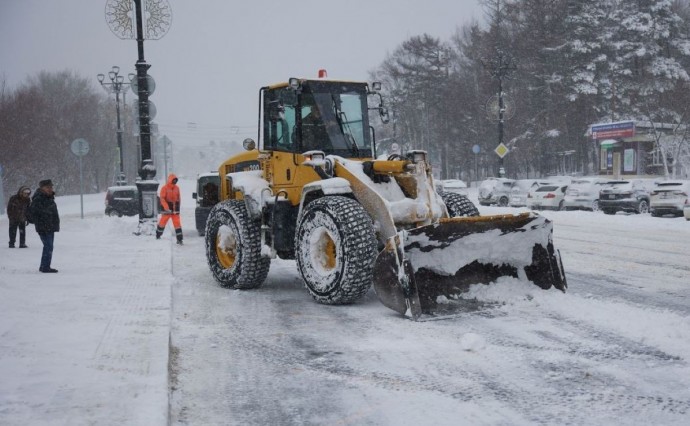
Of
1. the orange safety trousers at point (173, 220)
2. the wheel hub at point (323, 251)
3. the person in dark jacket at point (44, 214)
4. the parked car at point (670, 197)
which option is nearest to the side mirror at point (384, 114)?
the wheel hub at point (323, 251)

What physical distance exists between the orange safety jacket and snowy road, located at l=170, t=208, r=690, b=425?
6637 mm

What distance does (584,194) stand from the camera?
26422 millimetres

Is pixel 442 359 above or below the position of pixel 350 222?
below

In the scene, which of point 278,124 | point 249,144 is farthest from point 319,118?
point 249,144

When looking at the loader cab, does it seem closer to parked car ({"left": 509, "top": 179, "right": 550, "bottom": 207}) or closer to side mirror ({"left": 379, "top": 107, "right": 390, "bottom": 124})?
side mirror ({"left": 379, "top": 107, "right": 390, "bottom": 124})

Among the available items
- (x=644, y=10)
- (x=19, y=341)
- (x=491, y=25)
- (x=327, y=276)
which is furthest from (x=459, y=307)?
(x=491, y=25)

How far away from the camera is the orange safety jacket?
585 inches

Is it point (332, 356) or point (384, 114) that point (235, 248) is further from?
point (332, 356)

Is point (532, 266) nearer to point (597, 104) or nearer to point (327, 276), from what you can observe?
point (327, 276)

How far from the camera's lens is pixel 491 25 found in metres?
55.7

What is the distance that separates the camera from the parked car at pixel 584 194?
2627 centimetres

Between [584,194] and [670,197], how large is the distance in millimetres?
5454

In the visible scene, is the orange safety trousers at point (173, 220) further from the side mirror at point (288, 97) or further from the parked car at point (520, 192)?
the parked car at point (520, 192)

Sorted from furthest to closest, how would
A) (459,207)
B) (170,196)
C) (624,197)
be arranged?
1. (624,197)
2. (170,196)
3. (459,207)
